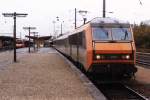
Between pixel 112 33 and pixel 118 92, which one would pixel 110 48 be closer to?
pixel 112 33

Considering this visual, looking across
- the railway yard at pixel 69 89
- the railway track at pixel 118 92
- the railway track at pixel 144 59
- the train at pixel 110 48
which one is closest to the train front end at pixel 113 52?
the train at pixel 110 48

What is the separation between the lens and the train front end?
19.4 m

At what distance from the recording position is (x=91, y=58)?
19453 mm

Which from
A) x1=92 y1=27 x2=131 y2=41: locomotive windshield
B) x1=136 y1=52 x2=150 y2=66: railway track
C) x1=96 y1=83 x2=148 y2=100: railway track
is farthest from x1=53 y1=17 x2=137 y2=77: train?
x1=136 y1=52 x2=150 y2=66: railway track

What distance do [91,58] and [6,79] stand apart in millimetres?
3745

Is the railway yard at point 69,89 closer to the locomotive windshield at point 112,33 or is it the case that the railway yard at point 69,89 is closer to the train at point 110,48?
the train at point 110,48

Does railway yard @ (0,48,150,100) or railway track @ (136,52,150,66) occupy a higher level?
railway track @ (136,52,150,66)

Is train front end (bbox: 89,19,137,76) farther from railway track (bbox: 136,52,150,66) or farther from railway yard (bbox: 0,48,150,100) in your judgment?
railway track (bbox: 136,52,150,66)

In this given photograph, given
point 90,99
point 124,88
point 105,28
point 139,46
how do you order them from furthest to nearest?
point 139,46
point 105,28
point 124,88
point 90,99

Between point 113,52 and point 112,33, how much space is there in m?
1.26

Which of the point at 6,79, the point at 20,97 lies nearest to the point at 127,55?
the point at 6,79

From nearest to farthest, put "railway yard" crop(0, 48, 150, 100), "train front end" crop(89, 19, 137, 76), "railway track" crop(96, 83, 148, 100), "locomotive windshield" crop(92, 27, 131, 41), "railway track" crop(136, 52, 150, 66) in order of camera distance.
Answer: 1. "railway yard" crop(0, 48, 150, 100)
2. "railway track" crop(96, 83, 148, 100)
3. "train front end" crop(89, 19, 137, 76)
4. "locomotive windshield" crop(92, 27, 131, 41)
5. "railway track" crop(136, 52, 150, 66)

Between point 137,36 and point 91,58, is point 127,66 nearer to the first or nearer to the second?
point 91,58

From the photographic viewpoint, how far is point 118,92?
1852 centimetres
